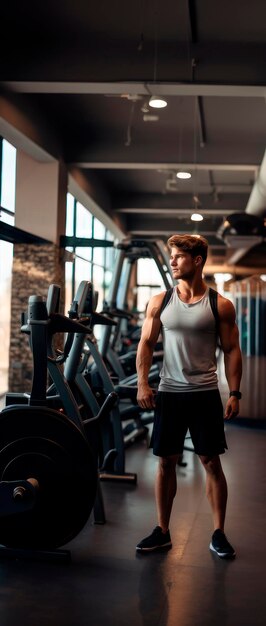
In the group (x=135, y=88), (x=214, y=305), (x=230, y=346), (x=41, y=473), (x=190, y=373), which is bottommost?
(x=41, y=473)

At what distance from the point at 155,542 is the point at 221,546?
30 centimetres

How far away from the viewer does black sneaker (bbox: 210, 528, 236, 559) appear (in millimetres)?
2957

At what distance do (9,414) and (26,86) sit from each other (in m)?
4.02

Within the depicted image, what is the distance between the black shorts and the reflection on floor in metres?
0.50

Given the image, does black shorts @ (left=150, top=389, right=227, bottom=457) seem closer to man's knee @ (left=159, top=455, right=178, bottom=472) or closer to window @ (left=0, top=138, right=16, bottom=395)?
Answer: man's knee @ (left=159, top=455, right=178, bottom=472)

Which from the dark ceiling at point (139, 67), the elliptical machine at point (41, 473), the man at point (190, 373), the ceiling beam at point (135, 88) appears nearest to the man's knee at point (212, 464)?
the man at point (190, 373)

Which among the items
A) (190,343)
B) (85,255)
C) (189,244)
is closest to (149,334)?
(190,343)

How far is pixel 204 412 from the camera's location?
2.93 m

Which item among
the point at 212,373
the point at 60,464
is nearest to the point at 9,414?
the point at 60,464

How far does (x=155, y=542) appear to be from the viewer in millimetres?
3025

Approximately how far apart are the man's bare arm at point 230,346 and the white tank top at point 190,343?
49 mm

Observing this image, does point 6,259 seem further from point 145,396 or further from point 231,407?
point 231,407

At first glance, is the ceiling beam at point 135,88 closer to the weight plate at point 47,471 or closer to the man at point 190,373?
the man at point 190,373

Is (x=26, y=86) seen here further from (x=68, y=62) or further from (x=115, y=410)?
(x=115, y=410)
